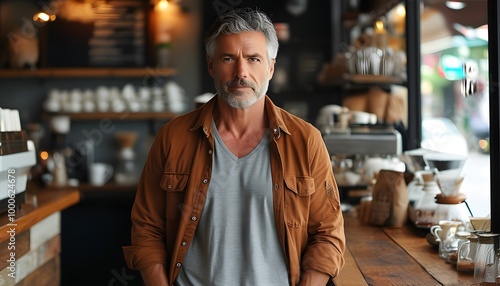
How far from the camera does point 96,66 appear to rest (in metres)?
6.57

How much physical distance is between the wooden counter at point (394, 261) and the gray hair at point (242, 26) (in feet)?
2.68

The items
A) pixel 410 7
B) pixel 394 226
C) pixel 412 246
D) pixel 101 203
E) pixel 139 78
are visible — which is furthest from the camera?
pixel 139 78

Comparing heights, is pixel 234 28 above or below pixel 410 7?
below

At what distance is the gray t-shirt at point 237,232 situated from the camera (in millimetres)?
2072

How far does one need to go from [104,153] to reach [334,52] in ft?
7.70

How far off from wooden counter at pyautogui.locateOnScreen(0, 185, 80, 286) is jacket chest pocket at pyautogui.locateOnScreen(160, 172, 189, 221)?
736 millimetres

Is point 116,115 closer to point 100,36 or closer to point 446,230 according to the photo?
point 100,36

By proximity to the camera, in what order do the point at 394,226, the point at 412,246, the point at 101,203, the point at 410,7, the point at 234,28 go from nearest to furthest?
the point at 234,28 < the point at 412,246 < the point at 394,226 < the point at 410,7 < the point at 101,203

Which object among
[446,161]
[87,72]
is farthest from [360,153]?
[87,72]

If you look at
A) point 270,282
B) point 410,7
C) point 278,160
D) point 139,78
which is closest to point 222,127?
point 278,160

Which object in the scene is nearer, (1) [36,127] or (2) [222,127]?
(2) [222,127]

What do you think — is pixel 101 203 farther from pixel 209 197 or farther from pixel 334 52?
pixel 209 197

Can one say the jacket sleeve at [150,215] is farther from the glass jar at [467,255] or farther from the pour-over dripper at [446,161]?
the pour-over dripper at [446,161]

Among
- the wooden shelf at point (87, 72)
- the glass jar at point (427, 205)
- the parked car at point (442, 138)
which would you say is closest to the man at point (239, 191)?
the glass jar at point (427, 205)
